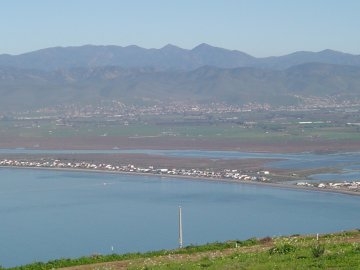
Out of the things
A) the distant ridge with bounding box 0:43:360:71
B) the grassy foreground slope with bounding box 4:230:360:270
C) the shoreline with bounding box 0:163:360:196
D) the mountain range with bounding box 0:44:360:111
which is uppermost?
the distant ridge with bounding box 0:43:360:71

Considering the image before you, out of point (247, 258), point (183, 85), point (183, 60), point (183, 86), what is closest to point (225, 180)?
point (247, 258)

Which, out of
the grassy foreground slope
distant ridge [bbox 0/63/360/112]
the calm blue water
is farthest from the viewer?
distant ridge [bbox 0/63/360/112]

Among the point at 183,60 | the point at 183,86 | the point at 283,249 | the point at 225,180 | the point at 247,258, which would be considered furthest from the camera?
the point at 183,60

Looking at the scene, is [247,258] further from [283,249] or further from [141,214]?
[141,214]

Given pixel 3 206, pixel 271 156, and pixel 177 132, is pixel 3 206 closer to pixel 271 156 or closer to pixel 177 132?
pixel 271 156

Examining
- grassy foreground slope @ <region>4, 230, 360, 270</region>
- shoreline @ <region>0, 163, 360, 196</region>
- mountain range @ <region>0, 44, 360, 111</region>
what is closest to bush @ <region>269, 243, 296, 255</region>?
grassy foreground slope @ <region>4, 230, 360, 270</region>

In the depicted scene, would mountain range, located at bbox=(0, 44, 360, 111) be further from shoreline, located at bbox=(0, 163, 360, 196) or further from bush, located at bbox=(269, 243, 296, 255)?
bush, located at bbox=(269, 243, 296, 255)
